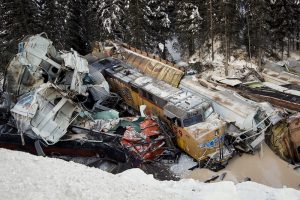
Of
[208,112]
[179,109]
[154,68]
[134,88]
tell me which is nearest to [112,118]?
[134,88]

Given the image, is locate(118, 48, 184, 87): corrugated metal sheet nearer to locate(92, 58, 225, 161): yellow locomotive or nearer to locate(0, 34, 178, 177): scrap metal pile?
locate(92, 58, 225, 161): yellow locomotive

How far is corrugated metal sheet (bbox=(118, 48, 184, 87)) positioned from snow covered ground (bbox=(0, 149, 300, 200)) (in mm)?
11283

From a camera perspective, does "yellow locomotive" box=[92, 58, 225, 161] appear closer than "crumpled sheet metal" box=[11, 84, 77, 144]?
Yes

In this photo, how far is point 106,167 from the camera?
1567 centimetres

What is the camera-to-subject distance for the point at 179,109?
16297mm

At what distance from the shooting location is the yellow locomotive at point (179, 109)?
50.5 ft

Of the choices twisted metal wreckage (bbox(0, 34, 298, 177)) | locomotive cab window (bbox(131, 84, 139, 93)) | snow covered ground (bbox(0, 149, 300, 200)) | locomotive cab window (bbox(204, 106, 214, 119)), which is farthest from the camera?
locomotive cab window (bbox(131, 84, 139, 93))

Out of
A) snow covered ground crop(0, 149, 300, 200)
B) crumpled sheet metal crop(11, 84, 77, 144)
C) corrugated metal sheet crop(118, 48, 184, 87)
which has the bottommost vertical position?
corrugated metal sheet crop(118, 48, 184, 87)

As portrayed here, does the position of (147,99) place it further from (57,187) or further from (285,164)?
(57,187)

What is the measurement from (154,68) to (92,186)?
13.9 m

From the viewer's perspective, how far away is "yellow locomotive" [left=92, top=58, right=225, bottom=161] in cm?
1541

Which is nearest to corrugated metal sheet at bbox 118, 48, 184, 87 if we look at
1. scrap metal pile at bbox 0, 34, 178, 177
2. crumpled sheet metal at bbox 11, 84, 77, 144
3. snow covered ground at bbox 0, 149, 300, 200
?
scrap metal pile at bbox 0, 34, 178, 177

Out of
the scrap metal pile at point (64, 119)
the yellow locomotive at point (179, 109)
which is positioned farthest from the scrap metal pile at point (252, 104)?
the scrap metal pile at point (64, 119)

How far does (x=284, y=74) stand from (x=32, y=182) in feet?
59.5
